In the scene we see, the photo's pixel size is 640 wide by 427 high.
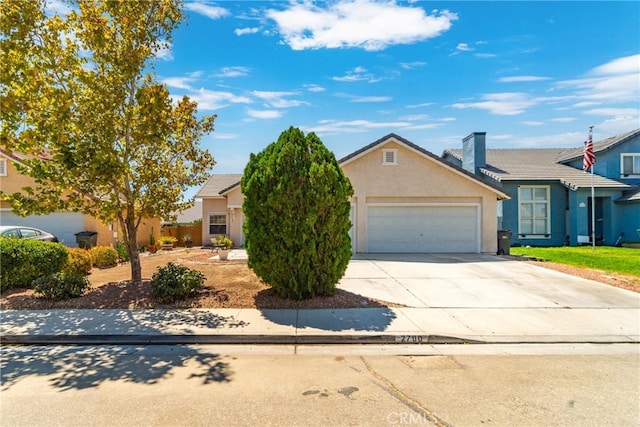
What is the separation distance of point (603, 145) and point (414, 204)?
48.4 feet

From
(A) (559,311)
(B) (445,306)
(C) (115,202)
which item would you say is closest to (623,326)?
(A) (559,311)

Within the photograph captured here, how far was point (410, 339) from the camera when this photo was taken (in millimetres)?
5598

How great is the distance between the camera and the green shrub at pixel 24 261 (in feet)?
27.1

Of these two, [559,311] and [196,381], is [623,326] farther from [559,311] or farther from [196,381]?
[196,381]

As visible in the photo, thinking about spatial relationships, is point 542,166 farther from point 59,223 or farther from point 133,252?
point 59,223

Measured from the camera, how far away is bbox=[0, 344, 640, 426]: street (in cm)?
343

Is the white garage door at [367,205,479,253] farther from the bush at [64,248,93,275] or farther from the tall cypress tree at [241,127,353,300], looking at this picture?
the bush at [64,248,93,275]

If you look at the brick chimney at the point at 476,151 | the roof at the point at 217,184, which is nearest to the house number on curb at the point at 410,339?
the roof at the point at 217,184

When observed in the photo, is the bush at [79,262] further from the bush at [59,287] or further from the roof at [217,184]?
the roof at [217,184]

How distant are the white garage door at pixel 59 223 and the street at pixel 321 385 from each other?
46.3ft

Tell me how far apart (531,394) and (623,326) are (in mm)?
3766

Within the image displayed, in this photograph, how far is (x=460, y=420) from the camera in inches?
133

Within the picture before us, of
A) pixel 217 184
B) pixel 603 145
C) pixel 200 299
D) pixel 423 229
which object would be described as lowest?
pixel 200 299

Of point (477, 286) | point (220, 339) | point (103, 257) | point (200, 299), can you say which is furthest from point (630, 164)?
point (103, 257)
